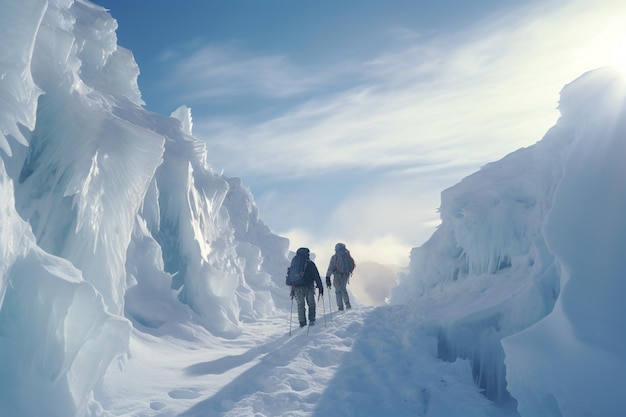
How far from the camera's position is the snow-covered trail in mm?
7207

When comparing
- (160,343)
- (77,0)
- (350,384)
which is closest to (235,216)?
(77,0)

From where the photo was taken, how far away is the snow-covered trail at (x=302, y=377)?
7207 mm

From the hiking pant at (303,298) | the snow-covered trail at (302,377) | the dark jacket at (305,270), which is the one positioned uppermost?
the dark jacket at (305,270)

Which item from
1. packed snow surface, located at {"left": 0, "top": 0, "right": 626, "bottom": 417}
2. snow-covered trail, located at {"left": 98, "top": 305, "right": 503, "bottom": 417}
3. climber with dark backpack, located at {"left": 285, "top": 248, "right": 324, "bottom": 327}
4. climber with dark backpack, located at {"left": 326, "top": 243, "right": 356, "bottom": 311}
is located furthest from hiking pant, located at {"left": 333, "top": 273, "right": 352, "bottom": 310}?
snow-covered trail, located at {"left": 98, "top": 305, "right": 503, "bottom": 417}

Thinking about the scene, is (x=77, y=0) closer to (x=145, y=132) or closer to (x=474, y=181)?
(x=145, y=132)

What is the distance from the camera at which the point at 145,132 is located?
9930 mm

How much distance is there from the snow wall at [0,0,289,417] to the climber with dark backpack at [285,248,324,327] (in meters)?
2.57

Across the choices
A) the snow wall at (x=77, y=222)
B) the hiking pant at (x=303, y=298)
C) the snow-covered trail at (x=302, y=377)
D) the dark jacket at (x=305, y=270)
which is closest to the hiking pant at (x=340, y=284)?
the hiking pant at (x=303, y=298)

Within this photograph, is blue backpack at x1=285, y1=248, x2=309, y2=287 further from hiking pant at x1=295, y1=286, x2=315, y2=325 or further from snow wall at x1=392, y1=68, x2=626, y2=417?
snow wall at x1=392, y1=68, x2=626, y2=417

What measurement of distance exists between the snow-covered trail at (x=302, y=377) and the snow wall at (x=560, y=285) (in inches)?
34.1

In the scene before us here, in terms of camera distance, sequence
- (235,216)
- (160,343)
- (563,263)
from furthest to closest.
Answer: (235,216), (160,343), (563,263)

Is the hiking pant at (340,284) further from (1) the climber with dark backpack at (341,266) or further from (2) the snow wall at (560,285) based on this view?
(2) the snow wall at (560,285)

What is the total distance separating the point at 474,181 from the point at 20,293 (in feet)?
43.2

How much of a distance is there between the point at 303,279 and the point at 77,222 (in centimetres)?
591
